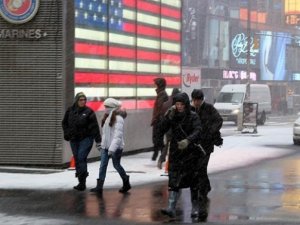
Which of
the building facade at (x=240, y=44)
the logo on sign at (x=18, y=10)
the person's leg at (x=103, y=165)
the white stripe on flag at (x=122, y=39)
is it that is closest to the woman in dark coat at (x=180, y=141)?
the person's leg at (x=103, y=165)

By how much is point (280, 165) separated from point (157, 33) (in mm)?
5898

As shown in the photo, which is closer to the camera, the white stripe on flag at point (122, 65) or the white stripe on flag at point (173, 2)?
the white stripe on flag at point (122, 65)

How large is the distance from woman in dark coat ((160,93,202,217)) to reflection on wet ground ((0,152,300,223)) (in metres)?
0.52

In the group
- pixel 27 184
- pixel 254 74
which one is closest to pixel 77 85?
pixel 27 184

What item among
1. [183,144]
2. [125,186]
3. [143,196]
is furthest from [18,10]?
[183,144]

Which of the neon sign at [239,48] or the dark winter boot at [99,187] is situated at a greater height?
the neon sign at [239,48]

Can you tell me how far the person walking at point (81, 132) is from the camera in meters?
11.0

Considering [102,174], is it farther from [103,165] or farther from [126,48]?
[126,48]

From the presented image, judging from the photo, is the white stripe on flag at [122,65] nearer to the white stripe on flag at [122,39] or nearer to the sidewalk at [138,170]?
the white stripe on flag at [122,39]

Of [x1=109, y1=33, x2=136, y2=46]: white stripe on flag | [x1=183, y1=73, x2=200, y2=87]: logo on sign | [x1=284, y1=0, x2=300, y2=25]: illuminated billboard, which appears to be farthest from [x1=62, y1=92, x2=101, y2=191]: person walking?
[x1=284, y1=0, x2=300, y2=25]: illuminated billboard

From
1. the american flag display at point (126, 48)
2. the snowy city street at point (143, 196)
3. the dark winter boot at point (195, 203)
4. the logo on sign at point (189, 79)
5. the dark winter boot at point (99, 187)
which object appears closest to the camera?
the dark winter boot at point (195, 203)

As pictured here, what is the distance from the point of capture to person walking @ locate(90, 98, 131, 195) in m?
10.6

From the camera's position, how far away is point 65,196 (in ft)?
34.3

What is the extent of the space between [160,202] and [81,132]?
2070 millimetres
